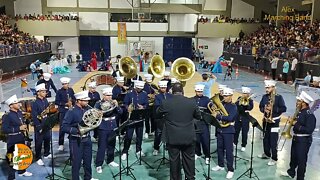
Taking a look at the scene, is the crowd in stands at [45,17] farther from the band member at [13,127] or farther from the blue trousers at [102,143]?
the blue trousers at [102,143]

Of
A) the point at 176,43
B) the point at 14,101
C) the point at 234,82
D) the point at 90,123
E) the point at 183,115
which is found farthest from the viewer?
the point at 176,43

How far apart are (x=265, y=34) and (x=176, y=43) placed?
41.7 feet

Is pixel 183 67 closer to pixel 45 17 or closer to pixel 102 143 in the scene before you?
pixel 102 143

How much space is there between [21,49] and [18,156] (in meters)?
22.5

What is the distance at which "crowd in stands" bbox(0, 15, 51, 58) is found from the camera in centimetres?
2400

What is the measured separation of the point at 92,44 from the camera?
42812 mm

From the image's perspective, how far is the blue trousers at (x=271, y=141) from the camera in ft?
26.7

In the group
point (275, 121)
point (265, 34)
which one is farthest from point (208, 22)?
point (275, 121)

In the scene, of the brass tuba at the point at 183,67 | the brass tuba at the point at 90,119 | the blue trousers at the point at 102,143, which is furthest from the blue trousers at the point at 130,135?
the brass tuba at the point at 183,67

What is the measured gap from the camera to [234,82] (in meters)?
23.8

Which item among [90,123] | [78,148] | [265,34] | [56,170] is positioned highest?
[265,34]

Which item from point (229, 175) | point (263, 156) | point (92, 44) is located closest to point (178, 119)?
point (229, 175)

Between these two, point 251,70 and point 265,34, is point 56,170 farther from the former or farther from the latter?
point 265,34

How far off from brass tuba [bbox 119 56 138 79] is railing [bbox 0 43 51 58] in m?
14.8
